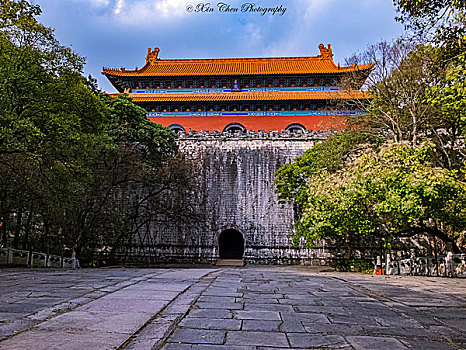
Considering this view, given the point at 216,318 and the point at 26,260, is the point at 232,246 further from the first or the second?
the point at 216,318

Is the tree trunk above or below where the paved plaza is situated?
above

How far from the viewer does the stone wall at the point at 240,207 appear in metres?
17.3

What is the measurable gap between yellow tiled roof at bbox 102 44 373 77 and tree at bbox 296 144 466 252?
41.5ft

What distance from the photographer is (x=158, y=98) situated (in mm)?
21141

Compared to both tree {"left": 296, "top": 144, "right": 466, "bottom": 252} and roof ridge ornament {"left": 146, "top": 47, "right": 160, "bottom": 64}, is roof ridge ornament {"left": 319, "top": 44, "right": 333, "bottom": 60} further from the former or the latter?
tree {"left": 296, "top": 144, "right": 466, "bottom": 252}

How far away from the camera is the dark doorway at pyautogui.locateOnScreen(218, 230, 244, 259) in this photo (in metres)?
19.5

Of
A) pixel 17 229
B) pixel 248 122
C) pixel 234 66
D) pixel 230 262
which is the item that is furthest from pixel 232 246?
pixel 234 66

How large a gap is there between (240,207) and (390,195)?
32.5 feet

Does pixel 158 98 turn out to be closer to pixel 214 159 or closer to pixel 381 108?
pixel 214 159

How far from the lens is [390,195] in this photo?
876 centimetres

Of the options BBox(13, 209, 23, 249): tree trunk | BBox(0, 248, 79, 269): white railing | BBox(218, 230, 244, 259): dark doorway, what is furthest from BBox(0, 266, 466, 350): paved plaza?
BBox(218, 230, 244, 259): dark doorway

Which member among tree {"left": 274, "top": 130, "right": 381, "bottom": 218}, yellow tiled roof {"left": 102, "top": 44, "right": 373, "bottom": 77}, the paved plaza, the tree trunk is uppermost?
yellow tiled roof {"left": 102, "top": 44, "right": 373, "bottom": 77}

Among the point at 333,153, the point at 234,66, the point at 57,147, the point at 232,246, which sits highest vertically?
the point at 234,66

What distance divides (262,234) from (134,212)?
236 inches
